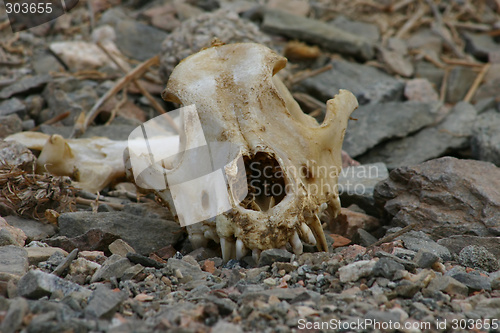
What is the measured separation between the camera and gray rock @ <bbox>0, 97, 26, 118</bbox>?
4.95 m

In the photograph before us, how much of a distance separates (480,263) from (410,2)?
5697mm

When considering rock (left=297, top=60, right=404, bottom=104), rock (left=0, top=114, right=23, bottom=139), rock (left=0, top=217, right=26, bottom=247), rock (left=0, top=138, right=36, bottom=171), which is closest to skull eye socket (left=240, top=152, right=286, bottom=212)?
rock (left=0, top=217, right=26, bottom=247)

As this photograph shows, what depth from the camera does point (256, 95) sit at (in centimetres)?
313

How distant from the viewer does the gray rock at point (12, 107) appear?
16.2ft

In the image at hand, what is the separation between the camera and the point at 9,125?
15.1ft

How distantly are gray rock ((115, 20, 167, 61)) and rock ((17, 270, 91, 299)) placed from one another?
4.59 m

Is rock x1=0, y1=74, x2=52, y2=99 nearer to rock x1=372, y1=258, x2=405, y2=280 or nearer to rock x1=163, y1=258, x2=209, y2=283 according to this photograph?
rock x1=163, y1=258, x2=209, y2=283

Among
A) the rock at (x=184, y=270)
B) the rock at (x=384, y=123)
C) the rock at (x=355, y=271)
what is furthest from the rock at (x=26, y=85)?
the rock at (x=355, y=271)

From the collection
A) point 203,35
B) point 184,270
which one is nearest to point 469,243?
point 184,270

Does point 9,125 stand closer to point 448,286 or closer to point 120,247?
point 120,247

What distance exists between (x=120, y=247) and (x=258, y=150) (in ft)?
3.22

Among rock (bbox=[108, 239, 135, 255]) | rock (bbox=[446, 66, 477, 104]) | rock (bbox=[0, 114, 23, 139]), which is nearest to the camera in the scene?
rock (bbox=[108, 239, 135, 255])

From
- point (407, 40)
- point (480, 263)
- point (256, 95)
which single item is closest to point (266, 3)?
point (407, 40)

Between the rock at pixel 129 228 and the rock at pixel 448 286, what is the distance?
1.61 metres
